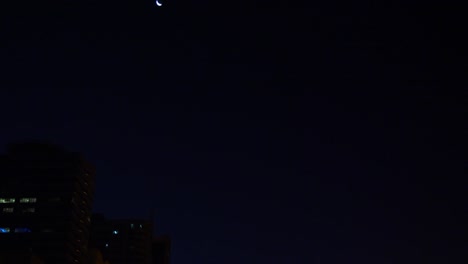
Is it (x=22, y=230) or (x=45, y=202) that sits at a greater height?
(x=45, y=202)

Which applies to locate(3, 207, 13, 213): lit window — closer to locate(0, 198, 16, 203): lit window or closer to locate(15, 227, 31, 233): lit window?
locate(0, 198, 16, 203): lit window

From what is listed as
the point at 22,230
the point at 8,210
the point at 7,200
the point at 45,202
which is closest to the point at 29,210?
the point at 45,202

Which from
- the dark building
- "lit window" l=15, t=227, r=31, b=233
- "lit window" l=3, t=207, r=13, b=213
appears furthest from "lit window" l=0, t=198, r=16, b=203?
"lit window" l=15, t=227, r=31, b=233

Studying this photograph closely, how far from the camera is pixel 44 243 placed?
584 feet

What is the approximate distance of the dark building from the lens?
178000 mm

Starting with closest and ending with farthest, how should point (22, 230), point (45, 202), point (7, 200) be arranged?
point (22, 230) < point (45, 202) < point (7, 200)

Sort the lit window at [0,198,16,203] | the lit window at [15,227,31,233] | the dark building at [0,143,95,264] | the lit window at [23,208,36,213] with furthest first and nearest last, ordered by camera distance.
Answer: the lit window at [0,198,16,203]
the lit window at [23,208,36,213]
the lit window at [15,227,31,233]
the dark building at [0,143,95,264]

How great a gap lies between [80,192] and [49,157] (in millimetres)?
13276

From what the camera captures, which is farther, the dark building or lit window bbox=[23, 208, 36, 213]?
lit window bbox=[23, 208, 36, 213]

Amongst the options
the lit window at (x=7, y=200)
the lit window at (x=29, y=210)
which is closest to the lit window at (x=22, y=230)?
the lit window at (x=29, y=210)

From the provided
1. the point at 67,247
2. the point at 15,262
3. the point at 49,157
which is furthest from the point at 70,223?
the point at 15,262

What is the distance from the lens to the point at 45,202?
597ft

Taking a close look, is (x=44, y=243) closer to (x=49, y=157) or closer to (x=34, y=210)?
(x=34, y=210)

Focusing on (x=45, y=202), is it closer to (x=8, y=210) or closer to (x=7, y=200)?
(x=8, y=210)
